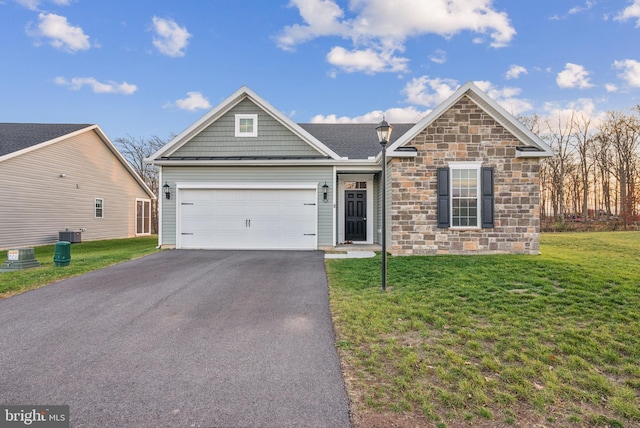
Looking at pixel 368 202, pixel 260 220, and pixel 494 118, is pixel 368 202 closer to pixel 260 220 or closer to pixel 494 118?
pixel 260 220

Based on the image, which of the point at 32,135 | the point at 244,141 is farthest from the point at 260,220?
the point at 32,135

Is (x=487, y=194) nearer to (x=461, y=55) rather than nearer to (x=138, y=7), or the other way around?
(x=461, y=55)

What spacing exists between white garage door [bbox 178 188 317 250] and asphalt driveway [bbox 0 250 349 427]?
15.3 ft

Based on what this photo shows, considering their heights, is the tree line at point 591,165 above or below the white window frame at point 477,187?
above

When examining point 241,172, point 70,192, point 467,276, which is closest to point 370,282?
point 467,276

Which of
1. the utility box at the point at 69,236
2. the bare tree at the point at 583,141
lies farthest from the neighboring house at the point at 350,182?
the bare tree at the point at 583,141

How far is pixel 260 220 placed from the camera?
11.1 m

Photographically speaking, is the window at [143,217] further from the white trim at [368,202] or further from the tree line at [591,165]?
the tree line at [591,165]

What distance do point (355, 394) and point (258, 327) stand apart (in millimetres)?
1856

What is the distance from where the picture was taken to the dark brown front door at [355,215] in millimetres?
12211

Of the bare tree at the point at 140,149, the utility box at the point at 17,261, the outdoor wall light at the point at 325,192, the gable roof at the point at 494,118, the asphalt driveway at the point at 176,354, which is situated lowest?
the asphalt driveway at the point at 176,354

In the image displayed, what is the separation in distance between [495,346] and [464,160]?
22.3ft

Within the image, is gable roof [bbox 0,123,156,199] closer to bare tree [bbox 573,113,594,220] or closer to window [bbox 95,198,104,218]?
window [bbox 95,198,104,218]

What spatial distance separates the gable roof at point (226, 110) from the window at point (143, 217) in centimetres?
1160
